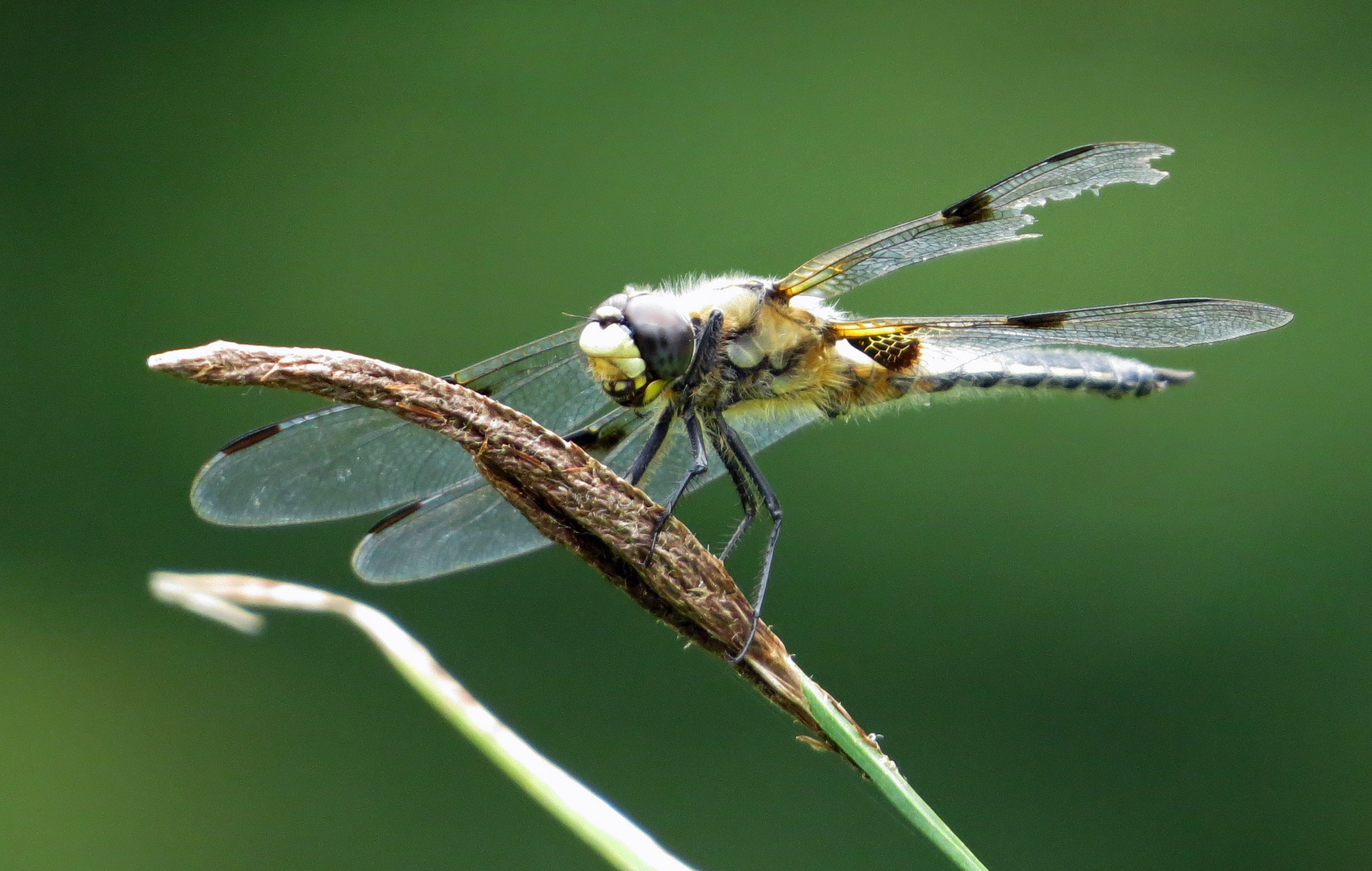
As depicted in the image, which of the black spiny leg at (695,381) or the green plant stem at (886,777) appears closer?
the green plant stem at (886,777)

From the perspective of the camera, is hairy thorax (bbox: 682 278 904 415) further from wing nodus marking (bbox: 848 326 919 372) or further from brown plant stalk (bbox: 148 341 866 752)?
brown plant stalk (bbox: 148 341 866 752)

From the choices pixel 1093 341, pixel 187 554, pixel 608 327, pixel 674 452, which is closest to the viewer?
pixel 608 327

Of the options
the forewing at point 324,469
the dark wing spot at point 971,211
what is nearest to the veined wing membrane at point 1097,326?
the dark wing spot at point 971,211

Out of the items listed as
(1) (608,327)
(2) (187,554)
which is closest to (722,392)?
(1) (608,327)

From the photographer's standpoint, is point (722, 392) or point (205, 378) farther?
point (722, 392)

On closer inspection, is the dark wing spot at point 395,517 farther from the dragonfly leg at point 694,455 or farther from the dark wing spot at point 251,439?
the dragonfly leg at point 694,455

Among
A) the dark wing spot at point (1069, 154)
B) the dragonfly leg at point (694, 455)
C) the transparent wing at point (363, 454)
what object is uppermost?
the dark wing spot at point (1069, 154)

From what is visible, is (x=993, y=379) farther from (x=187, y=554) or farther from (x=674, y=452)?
(x=187, y=554)
